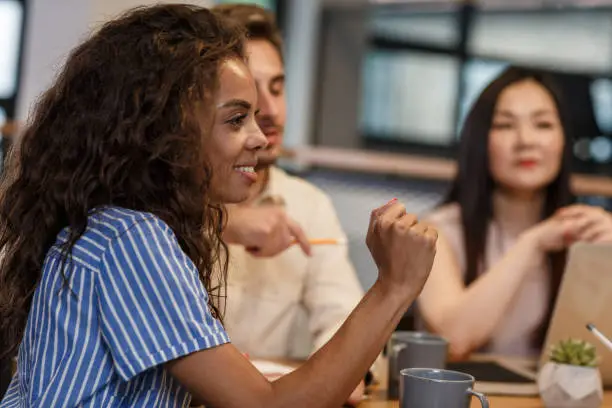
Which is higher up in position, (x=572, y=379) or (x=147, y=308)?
(x=147, y=308)

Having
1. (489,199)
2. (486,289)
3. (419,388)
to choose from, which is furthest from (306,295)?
(419,388)

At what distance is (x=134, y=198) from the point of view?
985 millimetres

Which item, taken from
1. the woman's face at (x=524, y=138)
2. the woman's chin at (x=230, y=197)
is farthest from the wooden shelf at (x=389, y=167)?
the woman's chin at (x=230, y=197)

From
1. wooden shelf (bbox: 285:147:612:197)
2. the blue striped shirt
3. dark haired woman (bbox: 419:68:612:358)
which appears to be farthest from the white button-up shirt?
wooden shelf (bbox: 285:147:612:197)

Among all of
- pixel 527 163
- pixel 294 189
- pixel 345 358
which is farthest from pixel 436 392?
pixel 527 163

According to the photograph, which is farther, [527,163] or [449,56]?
[449,56]

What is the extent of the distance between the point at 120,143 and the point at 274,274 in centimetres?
96

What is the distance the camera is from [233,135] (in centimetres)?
105

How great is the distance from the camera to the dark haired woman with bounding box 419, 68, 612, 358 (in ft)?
6.28

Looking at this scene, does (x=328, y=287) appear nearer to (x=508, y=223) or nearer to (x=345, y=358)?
(x=508, y=223)

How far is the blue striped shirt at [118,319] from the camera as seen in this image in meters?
0.90

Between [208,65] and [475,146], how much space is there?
122 cm

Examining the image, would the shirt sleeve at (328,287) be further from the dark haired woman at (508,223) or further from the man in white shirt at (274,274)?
the dark haired woman at (508,223)

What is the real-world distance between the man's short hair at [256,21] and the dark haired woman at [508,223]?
55 centimetres
